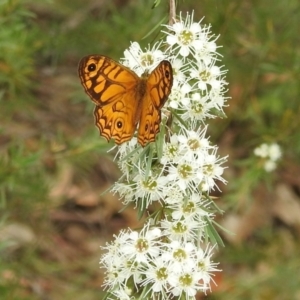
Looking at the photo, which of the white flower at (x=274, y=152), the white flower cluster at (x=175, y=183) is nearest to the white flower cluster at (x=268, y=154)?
the white flower at (x=274, y=152)

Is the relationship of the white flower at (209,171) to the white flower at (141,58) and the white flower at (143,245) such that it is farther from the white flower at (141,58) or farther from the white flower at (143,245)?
the white flower at (141,58)

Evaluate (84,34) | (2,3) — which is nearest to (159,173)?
(2,3)

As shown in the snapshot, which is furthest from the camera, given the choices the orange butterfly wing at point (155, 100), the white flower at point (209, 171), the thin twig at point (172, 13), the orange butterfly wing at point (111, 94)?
the thin twig at point (172, 13)

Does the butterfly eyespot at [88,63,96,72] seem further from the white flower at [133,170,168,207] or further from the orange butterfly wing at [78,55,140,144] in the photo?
the white flower at [133,170,168,207]

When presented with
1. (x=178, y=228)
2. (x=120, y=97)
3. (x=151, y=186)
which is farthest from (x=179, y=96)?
(x=178, y=228)

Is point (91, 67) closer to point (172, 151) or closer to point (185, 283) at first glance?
point (172, 151)

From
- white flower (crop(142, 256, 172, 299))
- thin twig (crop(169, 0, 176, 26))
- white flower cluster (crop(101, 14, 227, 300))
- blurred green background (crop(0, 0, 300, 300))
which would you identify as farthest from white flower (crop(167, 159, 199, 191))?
blurred green background (crop(0, 0, 300, 300))
